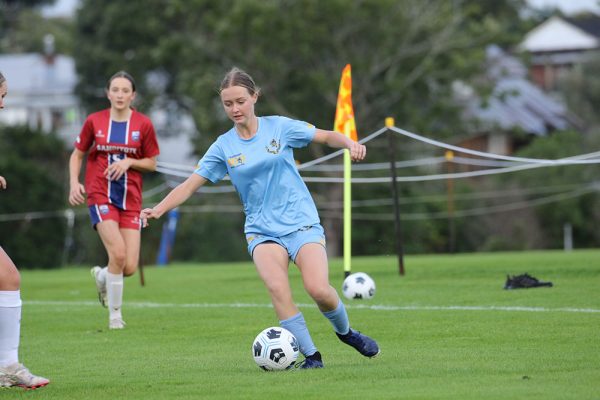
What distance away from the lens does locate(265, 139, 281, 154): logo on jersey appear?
8070mm

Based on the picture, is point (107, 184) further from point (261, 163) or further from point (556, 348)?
point (556, 348)

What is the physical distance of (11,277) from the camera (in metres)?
7.65

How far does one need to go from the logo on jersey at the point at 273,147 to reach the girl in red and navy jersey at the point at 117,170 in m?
3.82

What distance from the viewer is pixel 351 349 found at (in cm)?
937

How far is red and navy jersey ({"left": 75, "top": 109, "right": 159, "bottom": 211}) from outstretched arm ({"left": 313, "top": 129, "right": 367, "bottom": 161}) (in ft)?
13.2

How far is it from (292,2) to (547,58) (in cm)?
5246

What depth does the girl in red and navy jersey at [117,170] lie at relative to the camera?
11.7 metres

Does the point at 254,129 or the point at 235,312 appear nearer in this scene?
the point at 254,129

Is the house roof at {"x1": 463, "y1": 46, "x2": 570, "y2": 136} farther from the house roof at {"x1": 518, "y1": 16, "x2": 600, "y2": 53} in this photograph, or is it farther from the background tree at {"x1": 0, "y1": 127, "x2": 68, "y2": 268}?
the background tree at {"x1": 0, "y1": 127, "x2": 68, "y2": 268}

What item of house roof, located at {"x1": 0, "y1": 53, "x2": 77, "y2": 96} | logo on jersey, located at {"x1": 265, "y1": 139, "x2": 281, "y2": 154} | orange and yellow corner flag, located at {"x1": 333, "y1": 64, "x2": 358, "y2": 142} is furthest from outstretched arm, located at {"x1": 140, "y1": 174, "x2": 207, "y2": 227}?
house roof, located at {"x1": 0, "y1": 53, "x2": 77, "y2": 96}

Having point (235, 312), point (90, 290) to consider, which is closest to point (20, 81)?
point (90, 290)

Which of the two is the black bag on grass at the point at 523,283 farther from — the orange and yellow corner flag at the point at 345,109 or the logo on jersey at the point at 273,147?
the logo on jersey at the point at 273,147

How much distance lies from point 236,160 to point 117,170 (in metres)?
3.78

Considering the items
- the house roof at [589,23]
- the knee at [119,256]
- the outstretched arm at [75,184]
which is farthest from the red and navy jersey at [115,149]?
the house roof at [589,23]
